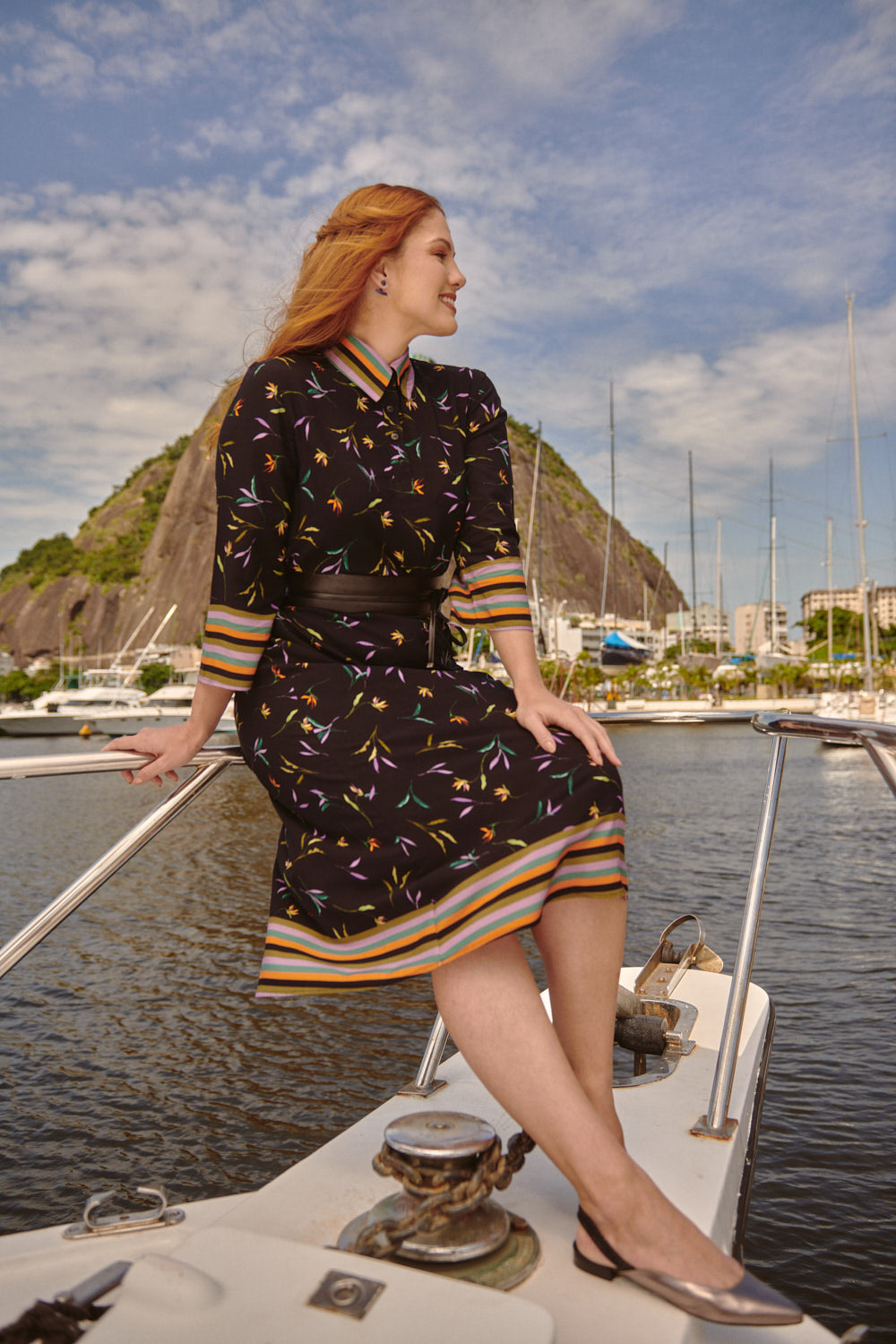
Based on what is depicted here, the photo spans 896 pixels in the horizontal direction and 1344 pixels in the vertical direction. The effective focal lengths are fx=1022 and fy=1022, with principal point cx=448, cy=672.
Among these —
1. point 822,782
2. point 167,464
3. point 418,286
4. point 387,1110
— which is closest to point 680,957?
point 387,1110

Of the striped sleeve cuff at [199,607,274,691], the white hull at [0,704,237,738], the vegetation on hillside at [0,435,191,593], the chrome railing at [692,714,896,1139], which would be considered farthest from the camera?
the vegetation on hillside at [0,435,191,593]

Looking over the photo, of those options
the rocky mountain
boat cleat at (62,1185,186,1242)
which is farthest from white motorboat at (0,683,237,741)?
boat cleat at (62,1185,186,1242)

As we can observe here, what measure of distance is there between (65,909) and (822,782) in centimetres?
2163

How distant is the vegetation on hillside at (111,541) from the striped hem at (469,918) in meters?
112

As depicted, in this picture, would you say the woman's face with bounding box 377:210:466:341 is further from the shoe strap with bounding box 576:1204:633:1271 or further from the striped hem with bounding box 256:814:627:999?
the shoe strap with bounding box 576:1204:633:1271

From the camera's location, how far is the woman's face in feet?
6.13

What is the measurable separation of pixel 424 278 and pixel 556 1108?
1411 mm

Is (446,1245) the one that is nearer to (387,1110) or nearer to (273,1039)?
(387,1110)

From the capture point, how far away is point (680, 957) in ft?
10.6

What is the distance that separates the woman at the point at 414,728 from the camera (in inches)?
54.3

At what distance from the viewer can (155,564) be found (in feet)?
350

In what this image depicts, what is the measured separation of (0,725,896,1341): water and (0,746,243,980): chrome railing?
8.93 feet

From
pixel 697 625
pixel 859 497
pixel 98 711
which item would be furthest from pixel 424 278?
pixel 697 625

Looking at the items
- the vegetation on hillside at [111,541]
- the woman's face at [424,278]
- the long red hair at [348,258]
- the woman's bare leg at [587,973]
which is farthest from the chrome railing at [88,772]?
the vegetation on hillside at [111,541]
